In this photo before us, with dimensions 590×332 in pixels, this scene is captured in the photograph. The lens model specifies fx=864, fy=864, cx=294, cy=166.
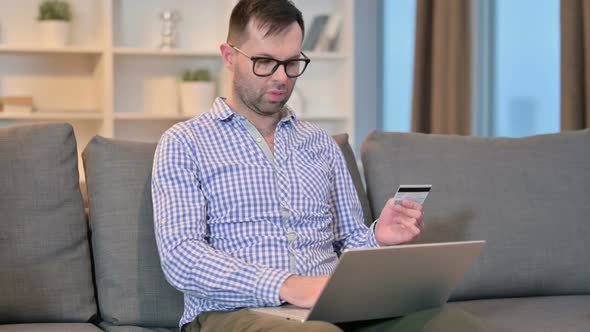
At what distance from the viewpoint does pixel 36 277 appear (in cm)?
187

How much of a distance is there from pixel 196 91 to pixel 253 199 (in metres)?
2.68

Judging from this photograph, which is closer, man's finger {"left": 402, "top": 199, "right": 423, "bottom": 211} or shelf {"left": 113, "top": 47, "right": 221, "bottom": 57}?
man's finger {"left": 402, "top": 199, "right": 423, "bottom": 211}

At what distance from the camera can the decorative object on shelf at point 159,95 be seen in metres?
4.62

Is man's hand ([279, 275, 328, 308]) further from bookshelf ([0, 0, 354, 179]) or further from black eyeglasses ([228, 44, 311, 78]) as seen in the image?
bookshelf ([0, 0, 354, 179])

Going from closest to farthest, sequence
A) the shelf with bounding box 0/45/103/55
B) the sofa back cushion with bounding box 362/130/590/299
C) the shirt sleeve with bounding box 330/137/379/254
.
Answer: the shirt sleeve with bounding box 330/137/379/254
the sofa back cushion with bounding box 362/130/590/299
the shelf with bounding box 0/45/103/55

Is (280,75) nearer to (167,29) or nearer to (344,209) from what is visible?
(344,209)

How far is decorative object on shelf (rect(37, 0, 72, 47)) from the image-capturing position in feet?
14.0

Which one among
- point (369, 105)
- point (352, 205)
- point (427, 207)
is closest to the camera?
point (352, 205)

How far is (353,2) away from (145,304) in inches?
116

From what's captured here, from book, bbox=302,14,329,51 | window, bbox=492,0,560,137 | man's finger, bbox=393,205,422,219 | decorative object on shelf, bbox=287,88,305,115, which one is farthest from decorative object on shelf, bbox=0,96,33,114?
man's finger, bbox=393,205,422,219

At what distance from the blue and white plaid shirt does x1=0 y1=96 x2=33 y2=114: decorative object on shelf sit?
259 cm

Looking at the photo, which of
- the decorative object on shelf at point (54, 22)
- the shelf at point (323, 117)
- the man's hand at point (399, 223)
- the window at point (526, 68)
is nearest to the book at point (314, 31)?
the shelf at point (323, 117)

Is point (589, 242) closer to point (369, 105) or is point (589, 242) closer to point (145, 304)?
point (145, 304)

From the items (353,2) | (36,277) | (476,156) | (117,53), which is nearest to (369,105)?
(353,2)
